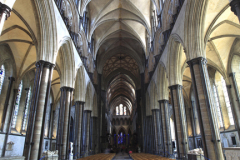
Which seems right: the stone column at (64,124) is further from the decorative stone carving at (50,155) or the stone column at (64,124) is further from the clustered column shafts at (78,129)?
the clustered column shafts at (78,129)

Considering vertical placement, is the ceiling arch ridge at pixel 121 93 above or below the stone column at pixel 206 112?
above

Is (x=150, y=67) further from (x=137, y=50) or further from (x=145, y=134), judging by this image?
(x=145, y=134)

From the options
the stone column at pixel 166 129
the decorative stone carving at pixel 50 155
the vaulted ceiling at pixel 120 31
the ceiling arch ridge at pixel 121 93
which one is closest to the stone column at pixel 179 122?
the stone column at pixel 166 129

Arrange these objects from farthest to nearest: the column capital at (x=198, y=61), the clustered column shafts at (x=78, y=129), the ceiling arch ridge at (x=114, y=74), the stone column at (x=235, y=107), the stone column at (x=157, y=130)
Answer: the ceiling arch ridge at (x=114, y=74) < the stone column at (x=157, y=130) < the clustered column shafts at (x=78, y=129) < the stone column at (x=235, y=107) < the column capital at (x=198, y=61)

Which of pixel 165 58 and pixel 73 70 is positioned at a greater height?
pixel 165 58

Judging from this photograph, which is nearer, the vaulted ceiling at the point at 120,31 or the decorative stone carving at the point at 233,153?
Result: the decorative stone carving at the point at 233,153

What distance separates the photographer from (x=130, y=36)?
65.8 ft

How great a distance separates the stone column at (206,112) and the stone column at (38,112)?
19.8ft

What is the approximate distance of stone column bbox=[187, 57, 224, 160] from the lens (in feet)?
20.3

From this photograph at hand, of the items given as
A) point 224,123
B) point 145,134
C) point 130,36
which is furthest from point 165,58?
point 145,134

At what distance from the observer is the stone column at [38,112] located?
605 cm

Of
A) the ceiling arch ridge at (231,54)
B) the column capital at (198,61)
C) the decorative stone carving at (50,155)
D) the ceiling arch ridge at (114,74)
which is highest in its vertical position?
the ceiling arch ridge at (114,74)

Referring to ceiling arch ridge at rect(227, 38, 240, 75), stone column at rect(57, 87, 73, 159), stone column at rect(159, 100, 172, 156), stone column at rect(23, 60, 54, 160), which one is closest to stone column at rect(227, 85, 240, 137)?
ceiling arch ridge at rect(227, 38, 240, 75)

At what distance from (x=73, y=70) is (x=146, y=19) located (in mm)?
8913
